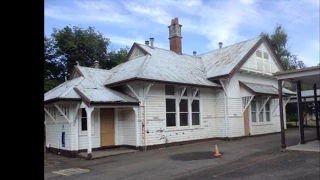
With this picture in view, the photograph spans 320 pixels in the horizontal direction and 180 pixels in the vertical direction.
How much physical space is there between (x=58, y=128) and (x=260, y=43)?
49.5ft

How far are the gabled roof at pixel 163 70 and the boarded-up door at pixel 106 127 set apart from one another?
1590 mm

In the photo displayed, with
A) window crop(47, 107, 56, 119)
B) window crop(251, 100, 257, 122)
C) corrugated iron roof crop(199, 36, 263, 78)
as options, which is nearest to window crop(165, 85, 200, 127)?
corrugated iron roof crop(199, 36, 263, 78)

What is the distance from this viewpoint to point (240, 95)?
19391mm

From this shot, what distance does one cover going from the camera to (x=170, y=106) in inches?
652

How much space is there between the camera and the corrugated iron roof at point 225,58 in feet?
62.2

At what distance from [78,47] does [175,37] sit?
47.6 ft

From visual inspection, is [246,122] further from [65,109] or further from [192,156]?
[65,109]

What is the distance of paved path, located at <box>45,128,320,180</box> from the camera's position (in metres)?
8.52

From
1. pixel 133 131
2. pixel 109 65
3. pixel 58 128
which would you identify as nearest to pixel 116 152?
pixel 133 131

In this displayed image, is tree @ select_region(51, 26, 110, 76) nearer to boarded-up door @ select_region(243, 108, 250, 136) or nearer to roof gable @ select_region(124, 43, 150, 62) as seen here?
roof gable @ select_region(124, 43, 150, 62)

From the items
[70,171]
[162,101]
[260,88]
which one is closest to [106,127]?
[162,101]

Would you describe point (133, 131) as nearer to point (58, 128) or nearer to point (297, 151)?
point (58, 128)

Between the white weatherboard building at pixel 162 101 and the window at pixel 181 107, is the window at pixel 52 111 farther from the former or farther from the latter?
the window at pixel 181 107

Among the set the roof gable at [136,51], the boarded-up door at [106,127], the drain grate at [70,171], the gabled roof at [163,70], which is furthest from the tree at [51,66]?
the drain grate at [70,171]
